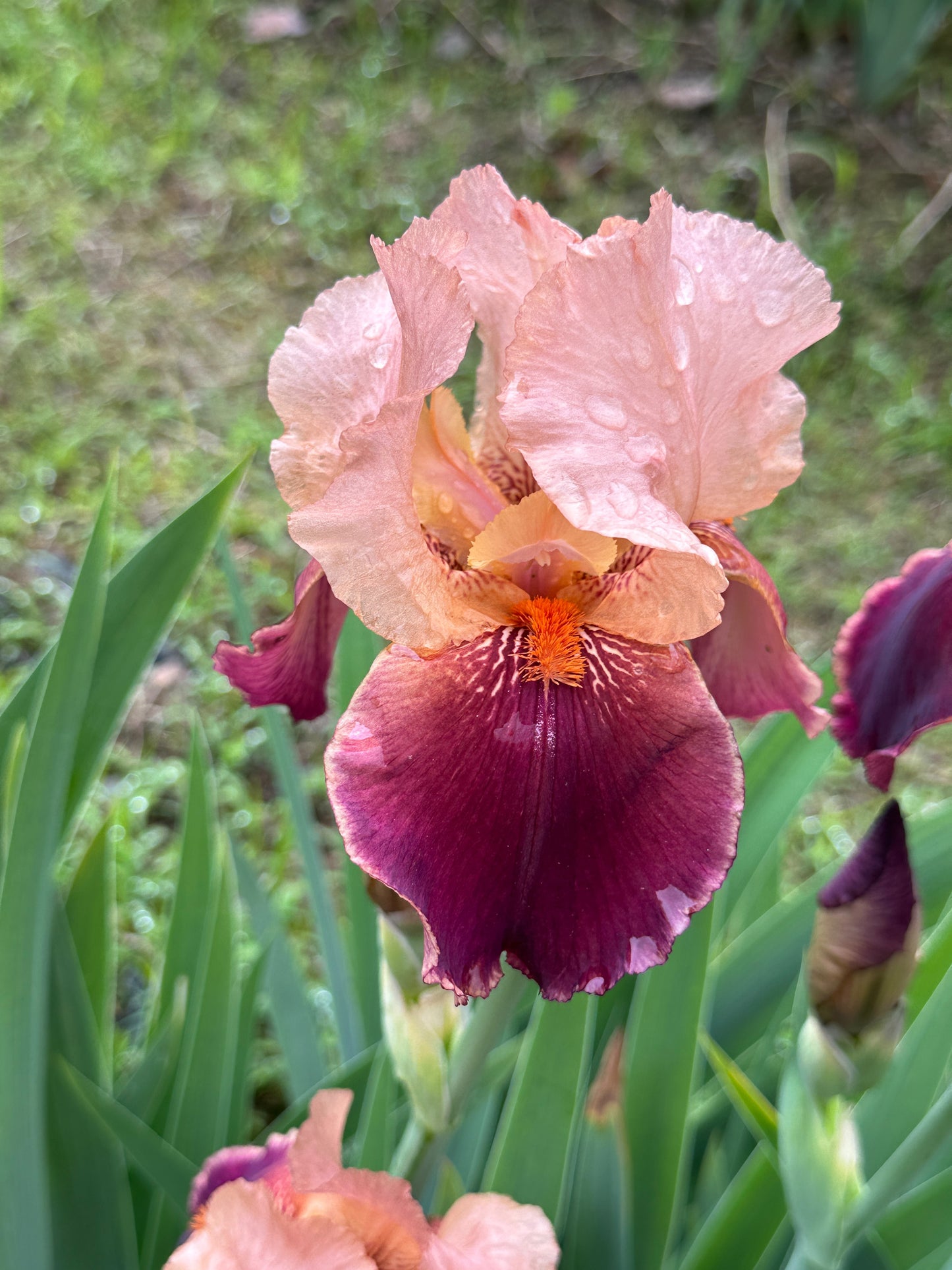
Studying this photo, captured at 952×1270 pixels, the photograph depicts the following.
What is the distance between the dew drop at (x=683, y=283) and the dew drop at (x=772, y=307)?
36mm

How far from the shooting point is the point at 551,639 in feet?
1.88

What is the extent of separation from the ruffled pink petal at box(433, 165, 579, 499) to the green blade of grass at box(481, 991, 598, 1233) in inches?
16.5

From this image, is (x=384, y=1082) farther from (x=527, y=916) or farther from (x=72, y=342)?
(x=72, y=342)

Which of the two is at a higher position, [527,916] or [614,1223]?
[527,916]

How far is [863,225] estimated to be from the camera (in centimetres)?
288

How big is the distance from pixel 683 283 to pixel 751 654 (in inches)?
8.3

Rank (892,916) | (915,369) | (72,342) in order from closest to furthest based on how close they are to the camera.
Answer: (892,916) → (72,342) → (915,369)

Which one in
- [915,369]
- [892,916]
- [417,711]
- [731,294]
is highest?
[731,294]

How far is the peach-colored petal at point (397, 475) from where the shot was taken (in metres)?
0.51

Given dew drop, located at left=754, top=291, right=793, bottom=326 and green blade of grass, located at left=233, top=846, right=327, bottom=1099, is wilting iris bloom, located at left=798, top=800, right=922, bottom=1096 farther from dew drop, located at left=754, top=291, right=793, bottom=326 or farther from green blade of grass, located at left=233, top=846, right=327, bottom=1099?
green blade of grass, located at left=233, top=846, right=327, bottom=1099

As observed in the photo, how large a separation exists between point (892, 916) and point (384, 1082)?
14.5 inches

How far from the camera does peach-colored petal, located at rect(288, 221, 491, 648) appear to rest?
514 mm

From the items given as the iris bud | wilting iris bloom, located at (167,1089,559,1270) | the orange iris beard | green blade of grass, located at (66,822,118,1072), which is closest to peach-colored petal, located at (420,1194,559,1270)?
wilting iris bloom, located at (167,1089,559,1270)

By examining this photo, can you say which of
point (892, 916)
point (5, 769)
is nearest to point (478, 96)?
point (5, 769)
